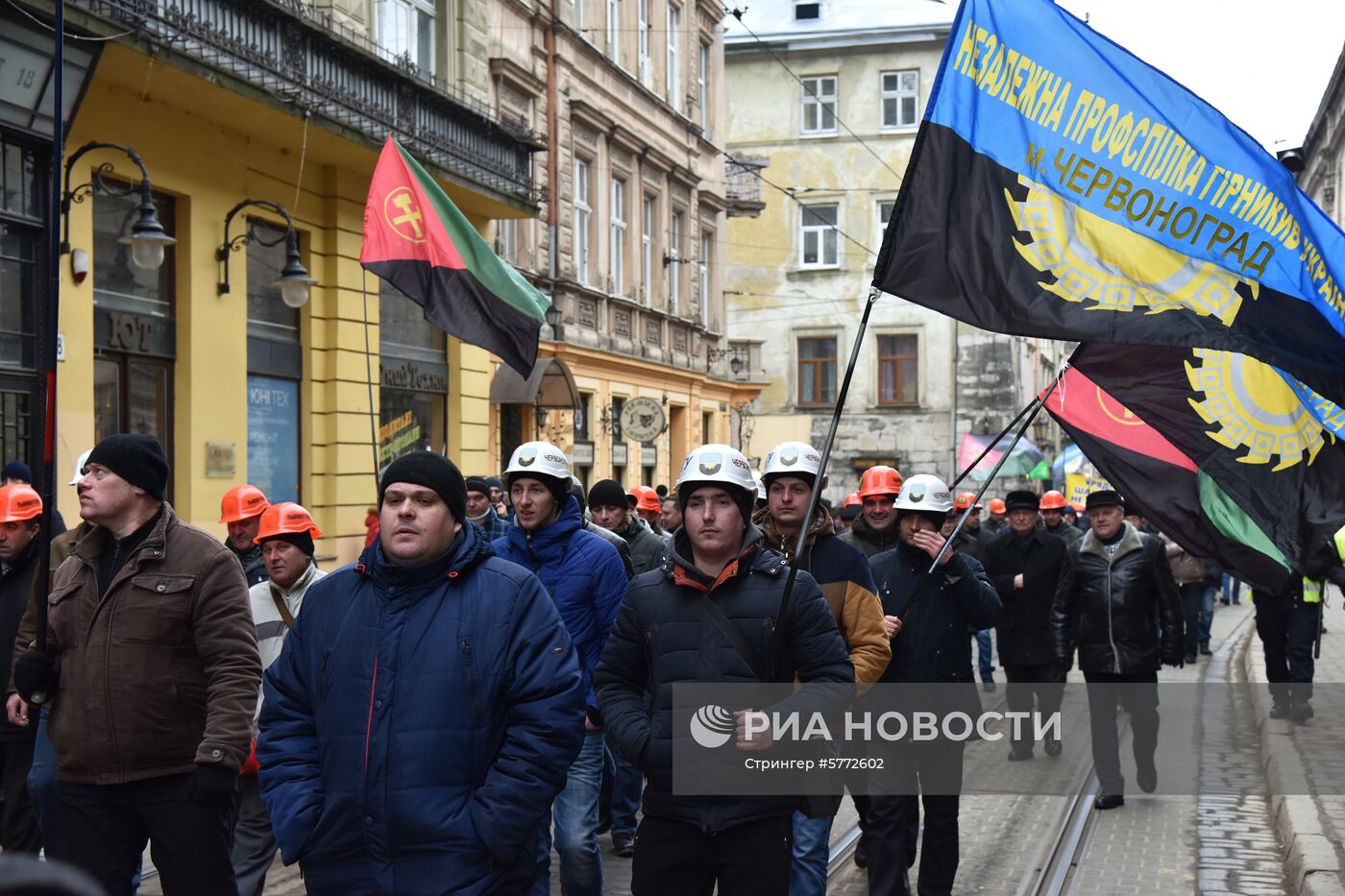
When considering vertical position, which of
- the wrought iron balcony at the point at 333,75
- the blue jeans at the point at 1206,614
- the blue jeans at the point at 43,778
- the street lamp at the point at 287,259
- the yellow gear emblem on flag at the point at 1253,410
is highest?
the wrought iron balcony at the point at 333,75

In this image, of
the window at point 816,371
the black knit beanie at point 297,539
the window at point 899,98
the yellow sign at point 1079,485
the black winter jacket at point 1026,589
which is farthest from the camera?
the window at point 816,371

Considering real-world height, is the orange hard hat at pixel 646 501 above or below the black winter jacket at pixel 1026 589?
above

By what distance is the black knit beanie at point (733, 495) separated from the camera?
4809 millimetres

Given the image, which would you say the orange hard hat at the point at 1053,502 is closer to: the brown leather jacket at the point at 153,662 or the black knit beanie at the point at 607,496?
the black knit beanie at the point at 607,496

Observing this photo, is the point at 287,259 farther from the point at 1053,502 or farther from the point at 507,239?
the point at 507,239

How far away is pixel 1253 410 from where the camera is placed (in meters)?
6.25

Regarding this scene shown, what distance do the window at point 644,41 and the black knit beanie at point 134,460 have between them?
2409 cm

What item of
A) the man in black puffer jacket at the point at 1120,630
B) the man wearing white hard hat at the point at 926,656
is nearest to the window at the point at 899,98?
the man in black puffer jacket at the point at 1120,630

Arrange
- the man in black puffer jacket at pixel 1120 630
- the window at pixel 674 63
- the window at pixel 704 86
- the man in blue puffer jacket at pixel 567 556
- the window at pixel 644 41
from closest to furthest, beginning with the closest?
1. the man in blue puffer jacket at pixel 567 556
2. the man in black puffer jacket at pixel 1120 630
3. the window at pixel 644 41
4. the window at pixel 674 63
5. the window at pixel 704 86

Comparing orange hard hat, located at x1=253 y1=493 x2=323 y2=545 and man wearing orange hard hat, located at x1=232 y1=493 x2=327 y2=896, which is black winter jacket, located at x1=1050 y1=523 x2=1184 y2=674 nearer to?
man wearing orange hard hat, located at x1=232 y1=493 x2=327 y2=896

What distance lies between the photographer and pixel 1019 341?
160ft

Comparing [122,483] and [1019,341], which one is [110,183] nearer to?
[122,483]

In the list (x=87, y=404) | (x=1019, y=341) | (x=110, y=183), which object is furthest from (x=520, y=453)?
(x=1019, y=341)

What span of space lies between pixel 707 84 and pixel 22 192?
22.7 meters
